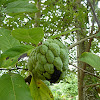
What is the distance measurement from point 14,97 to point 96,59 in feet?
1.62

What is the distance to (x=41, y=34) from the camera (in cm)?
61

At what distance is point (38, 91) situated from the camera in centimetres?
65

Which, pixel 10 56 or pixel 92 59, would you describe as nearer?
pixel 10 56

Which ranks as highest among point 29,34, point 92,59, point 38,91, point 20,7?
point 20,7

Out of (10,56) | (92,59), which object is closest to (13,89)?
(10,56)

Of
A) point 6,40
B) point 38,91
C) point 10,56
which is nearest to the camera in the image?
point 10,56

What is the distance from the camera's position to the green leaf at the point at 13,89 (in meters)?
0.50

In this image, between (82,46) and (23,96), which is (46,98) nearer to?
(23,96)

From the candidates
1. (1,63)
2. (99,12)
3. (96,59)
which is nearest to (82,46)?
(99,12)

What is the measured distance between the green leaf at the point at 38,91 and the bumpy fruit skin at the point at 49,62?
0.06 m

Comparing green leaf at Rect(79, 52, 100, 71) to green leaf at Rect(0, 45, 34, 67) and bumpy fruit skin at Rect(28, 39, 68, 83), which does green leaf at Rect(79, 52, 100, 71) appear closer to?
bumpy fruit skin at Rect(28, 39, 68, 83)

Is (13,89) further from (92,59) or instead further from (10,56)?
(92,59)

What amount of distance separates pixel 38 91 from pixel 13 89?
157mm

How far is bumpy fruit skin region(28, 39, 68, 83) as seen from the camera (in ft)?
1.87
